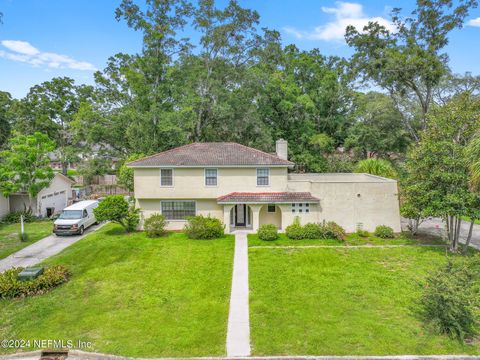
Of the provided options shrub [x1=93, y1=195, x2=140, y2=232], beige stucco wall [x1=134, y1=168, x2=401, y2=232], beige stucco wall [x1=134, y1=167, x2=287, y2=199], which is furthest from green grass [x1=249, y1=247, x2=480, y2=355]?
shrub [x1=93, y1=195, x2=140, y2=232]

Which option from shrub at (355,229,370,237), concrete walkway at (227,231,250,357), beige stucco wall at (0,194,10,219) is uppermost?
beige stucco wall at (0,194,10,219)

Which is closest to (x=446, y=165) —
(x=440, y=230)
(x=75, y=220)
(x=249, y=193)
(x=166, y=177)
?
(x=440, y=230)

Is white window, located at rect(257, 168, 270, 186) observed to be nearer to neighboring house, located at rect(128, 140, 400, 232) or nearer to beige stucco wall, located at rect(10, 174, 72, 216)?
neighboring house, located at rect(128, 140, 400, 232)

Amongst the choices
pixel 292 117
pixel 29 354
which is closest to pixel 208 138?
pixel 292 117

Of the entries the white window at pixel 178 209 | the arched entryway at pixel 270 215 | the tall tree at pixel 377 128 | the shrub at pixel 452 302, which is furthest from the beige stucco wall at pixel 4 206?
the tall tree at pixel 377 128

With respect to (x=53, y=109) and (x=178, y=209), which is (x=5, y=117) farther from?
(x=178, y=209)

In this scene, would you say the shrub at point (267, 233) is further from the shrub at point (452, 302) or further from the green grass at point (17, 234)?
the green grass at point (17, 234)

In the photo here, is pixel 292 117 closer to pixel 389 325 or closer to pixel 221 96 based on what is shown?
pixel 221 96
